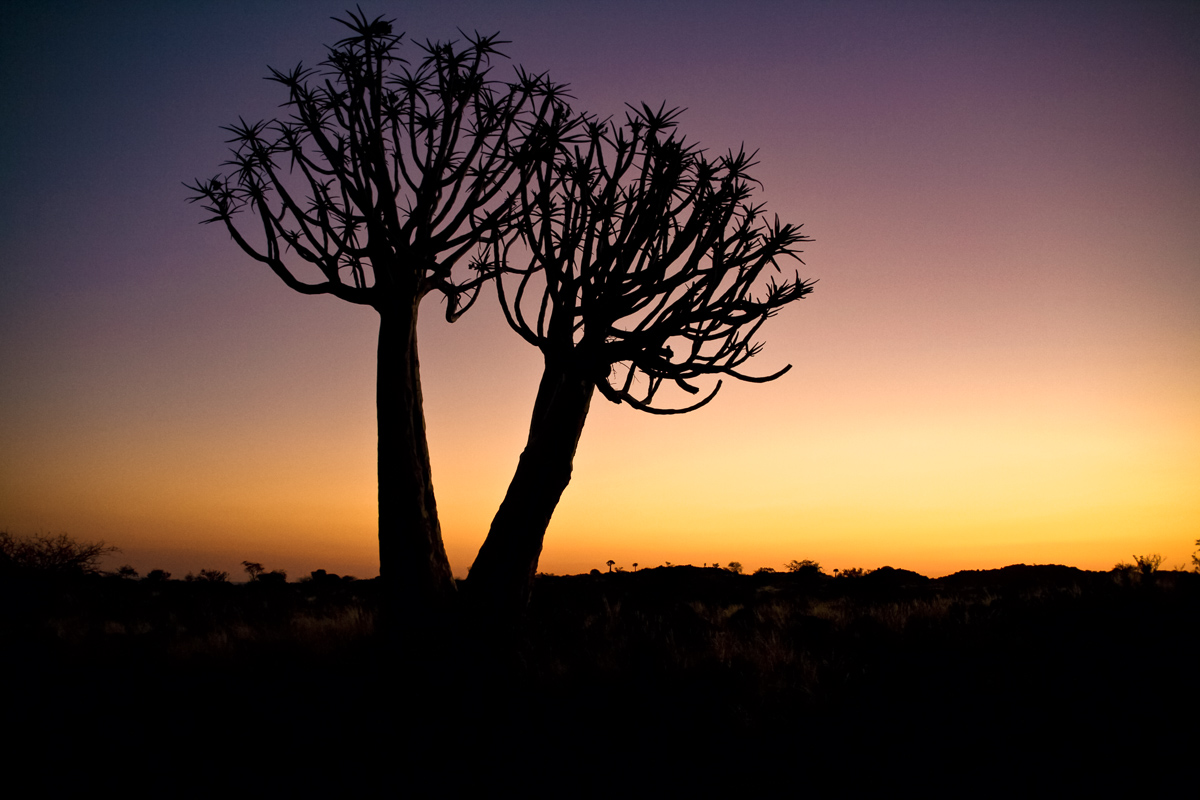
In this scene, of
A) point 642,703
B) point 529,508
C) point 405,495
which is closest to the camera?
point 642,703

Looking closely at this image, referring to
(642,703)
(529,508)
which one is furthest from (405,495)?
(642,703)

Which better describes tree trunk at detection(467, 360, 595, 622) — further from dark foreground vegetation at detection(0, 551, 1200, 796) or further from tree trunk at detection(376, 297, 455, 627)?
tree trunk at detection(376, 297, 455, 627)

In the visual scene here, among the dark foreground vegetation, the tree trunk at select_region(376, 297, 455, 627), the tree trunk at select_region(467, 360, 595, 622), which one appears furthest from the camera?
the tree trunk at select_region(467, 360, 595, 622)

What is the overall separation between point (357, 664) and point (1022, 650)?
6840 mm

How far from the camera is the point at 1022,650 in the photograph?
Answer: 6.61 meters

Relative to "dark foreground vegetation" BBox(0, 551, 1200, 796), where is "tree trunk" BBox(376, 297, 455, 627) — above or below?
above

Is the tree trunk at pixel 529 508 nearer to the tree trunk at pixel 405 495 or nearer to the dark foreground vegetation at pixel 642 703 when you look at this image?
the dark foreground vegetation at pixel 642 703

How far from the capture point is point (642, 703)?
5.95 m

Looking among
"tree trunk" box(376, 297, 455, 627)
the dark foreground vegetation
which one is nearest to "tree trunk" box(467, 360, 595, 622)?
the dark foreground vegetation

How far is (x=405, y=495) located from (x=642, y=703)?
334cm

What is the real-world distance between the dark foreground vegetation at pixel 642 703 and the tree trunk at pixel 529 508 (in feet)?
1.43

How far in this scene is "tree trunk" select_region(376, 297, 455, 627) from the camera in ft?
24.0

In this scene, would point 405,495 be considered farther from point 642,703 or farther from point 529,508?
point 642,703

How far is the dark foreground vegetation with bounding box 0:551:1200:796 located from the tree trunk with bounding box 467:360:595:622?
0.44 m
